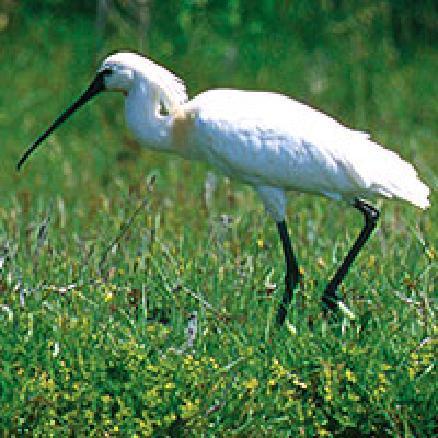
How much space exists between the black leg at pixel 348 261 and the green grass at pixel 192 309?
0.06 meters

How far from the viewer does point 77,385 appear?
477cm

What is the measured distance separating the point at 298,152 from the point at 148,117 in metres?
0.68

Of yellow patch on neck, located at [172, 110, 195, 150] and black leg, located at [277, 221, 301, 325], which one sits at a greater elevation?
yellow patch on neck, located at [172, 110, 195, 150]

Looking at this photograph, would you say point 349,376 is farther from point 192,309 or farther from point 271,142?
point 271,142

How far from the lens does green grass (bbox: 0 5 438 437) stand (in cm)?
482

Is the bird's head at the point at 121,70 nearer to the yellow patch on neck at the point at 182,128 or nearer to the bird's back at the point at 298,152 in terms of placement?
the yellow patch on neck at the point at 182,128

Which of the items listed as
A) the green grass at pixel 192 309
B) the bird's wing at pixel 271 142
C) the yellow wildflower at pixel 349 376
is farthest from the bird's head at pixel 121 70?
the yellow wildflower at pixel 349 376

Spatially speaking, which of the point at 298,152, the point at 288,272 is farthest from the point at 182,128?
the point at 288,272

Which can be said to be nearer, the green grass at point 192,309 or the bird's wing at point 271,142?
the green grass at point 192,309

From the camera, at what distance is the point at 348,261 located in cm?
586

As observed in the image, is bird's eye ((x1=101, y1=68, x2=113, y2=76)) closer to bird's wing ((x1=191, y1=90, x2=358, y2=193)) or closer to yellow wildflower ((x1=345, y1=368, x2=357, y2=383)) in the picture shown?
bird's wing ((x1=191, y1=90, x2=358, y2=193))

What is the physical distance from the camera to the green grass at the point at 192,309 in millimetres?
4824

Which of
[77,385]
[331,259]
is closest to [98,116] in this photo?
[331,259]

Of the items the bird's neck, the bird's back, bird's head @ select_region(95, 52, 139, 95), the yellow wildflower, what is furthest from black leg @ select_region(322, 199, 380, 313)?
bird's head @ select_region(95, 52, 139, 95)
